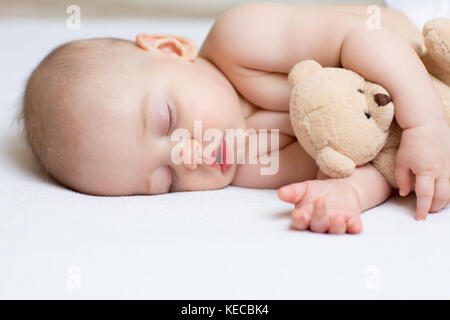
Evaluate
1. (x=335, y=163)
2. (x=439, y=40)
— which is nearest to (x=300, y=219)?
(x=335, y=163)

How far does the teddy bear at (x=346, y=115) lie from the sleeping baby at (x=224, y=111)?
1.3 inches

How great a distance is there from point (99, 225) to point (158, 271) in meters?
0.22

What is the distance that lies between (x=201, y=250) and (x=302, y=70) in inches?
18.1

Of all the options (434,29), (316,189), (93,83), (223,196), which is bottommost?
(223,196)

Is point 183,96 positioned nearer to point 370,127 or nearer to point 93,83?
point 93,83

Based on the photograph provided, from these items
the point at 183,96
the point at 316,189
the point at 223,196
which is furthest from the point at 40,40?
the point at 316,189

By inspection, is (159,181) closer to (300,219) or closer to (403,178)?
(300,219)

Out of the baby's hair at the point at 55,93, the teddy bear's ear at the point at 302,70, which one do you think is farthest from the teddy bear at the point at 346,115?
the baby's hair at the point at 55,93

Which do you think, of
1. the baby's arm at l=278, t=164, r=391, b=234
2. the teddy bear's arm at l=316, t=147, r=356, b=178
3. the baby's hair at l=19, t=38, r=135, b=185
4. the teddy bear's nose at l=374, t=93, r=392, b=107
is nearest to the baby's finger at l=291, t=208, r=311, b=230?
the baby's arm at l=278, t=164, r=391, b=234

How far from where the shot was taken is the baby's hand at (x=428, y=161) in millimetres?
1070

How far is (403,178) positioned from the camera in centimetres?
112

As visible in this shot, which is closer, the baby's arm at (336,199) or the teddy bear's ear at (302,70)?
the baby's arm at (336,199)

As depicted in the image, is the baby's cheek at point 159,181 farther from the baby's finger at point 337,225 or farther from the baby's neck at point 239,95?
the baby's finger at point 337,225

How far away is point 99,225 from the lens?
1035mm
